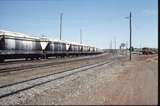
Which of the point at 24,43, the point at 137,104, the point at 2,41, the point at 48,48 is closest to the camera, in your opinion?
the point at 137,104

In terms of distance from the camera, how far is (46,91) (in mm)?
12406

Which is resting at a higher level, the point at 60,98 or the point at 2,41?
the point at 2,41

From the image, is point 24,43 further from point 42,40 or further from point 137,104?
point 137,104

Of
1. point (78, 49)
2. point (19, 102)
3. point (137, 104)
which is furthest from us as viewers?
point (78, 49)

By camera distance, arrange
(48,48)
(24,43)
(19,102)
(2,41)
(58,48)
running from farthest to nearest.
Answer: (58,48) → (48,48) → (24,43) → (2,41) → (19,102)

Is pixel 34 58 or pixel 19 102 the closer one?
pixel 19 102

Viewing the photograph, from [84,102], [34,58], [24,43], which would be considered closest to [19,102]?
[84,102]

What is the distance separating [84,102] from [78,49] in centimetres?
5850

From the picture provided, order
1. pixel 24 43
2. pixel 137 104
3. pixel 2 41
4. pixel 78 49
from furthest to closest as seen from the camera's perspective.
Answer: pixel 78 49, pixel 24 43, pixel 2 41, pixel 137 104

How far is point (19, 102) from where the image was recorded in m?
9.95

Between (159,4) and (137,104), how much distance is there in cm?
354

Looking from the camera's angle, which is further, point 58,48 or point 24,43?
point 58,48

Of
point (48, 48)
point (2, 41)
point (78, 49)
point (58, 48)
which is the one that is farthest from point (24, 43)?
point (78, 49)

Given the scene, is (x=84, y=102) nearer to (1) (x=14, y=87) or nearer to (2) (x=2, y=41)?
(1) (x=14, y=87)
